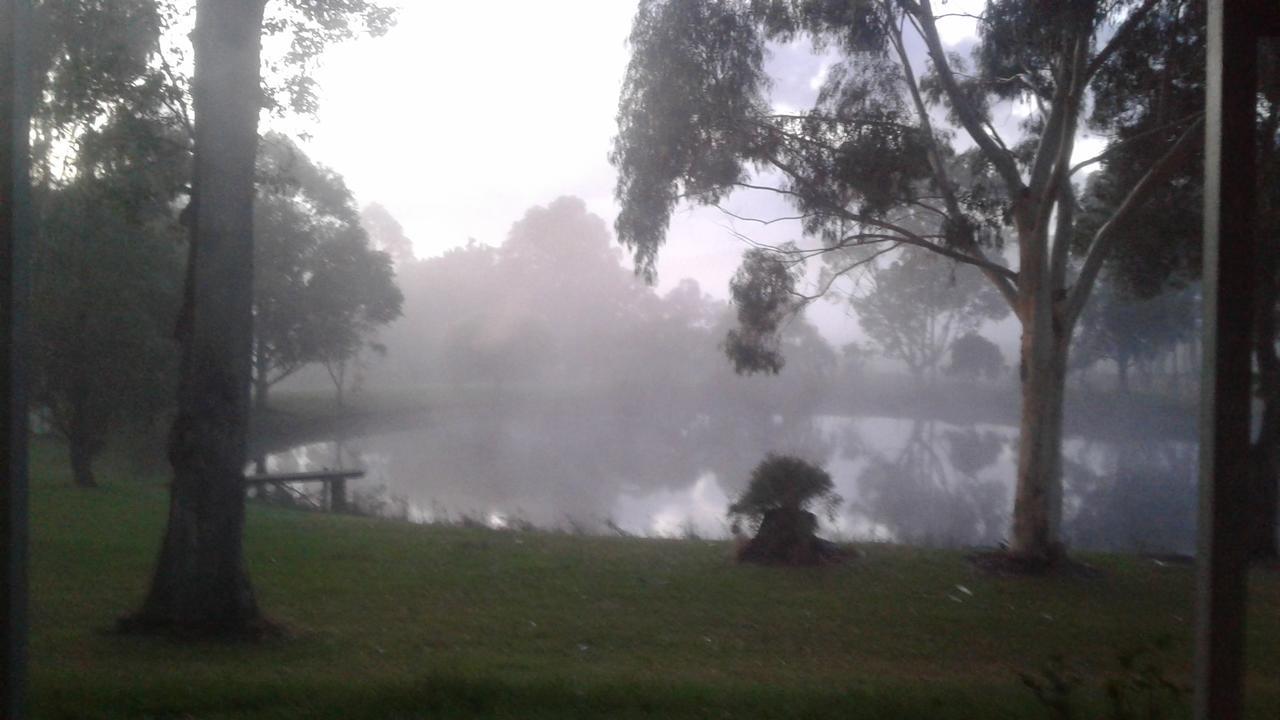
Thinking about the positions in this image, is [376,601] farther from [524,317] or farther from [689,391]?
[524,317]

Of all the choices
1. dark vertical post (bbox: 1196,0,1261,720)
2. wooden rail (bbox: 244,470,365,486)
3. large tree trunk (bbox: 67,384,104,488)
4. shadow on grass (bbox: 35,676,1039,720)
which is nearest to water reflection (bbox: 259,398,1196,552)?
wooden rail (bbox: 244,470,365,486)

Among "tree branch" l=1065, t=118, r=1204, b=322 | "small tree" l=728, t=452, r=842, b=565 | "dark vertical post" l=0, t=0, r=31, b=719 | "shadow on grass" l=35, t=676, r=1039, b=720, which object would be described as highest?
"tree branch" l=1065, t=118, r=1204, b=322

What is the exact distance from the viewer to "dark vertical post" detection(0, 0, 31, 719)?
165 inches

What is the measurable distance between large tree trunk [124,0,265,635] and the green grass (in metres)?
0.37

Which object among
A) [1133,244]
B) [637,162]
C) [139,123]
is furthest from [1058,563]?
[139,123]

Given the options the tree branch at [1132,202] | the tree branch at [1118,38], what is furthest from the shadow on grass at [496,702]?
the tree branch at [1118,38]

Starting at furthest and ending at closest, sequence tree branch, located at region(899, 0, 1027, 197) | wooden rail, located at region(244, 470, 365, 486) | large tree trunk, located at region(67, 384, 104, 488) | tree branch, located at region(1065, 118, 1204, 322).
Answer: wooden rail, located at region(244, 470, 365, 486)
large tree trunk, located at region(67, 384, 104, 488)
tree branch, located at region(899, 0, 1027, 197)
tree branch, located at region(1065, 118, 1204, 322)

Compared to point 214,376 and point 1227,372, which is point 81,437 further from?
point 1227,372

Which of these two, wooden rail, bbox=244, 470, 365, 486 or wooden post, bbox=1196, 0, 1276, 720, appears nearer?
wooden post, bbox=1196, 0, 1276, 720

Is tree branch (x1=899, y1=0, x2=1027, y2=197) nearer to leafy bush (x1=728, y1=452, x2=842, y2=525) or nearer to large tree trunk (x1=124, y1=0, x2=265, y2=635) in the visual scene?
leafy bush (x1=728, y1=452, x2=842, y2=525)

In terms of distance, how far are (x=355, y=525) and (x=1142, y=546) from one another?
38.5 ft

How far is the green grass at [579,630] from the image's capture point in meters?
5.64

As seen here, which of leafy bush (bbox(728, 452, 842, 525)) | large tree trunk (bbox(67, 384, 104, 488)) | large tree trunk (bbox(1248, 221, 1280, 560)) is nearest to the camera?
leafy bush (bbox(728, 452, 842, 525))

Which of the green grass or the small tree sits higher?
the small tree
